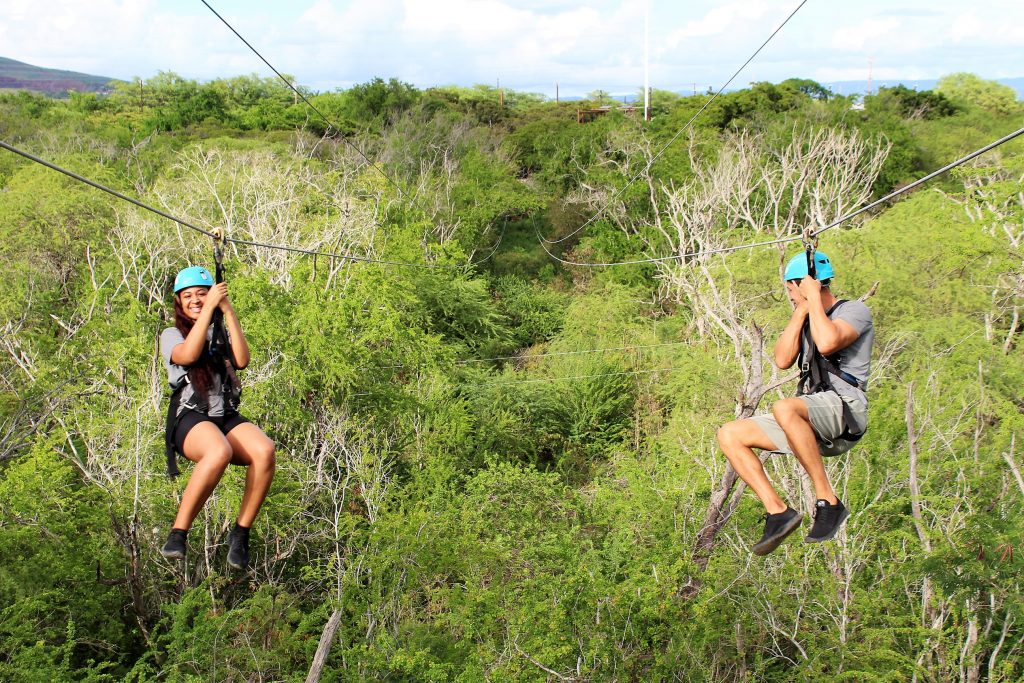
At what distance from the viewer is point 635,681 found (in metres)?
11.8

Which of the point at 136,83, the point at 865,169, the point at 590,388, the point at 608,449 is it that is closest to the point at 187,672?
the point at 608,449

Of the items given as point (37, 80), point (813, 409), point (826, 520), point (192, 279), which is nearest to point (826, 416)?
point (813, 409)

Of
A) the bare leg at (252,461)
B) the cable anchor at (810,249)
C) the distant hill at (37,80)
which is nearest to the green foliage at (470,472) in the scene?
the cable anchor at (810,249)

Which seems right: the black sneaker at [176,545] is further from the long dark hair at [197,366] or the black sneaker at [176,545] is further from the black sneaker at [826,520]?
the black sneaker at [826,520]

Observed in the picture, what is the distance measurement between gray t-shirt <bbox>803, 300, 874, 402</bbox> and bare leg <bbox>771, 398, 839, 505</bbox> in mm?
277

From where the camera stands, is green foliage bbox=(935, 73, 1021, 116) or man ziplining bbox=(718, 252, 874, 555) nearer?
man ziplining bbox=(718, 252, 874, 555)

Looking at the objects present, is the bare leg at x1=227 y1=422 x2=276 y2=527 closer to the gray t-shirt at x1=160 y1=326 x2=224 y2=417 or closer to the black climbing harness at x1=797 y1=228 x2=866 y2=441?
the gray t-shirt at x1=160 y1=326 x2=224 y2=417

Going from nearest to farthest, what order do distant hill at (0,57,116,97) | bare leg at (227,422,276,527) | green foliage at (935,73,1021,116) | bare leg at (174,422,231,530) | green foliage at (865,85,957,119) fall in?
bare leg at (174,422,231,530) → bare leg at (227,422,276,527) → green foliage at (865,85,957,119) → green foliage at (935,73,1021,116) → distant hill at (0,57,116,97)

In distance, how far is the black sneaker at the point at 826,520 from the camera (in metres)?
5.00

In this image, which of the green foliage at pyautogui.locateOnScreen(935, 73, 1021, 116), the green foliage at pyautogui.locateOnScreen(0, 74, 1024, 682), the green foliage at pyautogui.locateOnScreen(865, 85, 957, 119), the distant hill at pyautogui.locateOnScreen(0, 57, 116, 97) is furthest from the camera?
the distant hill at pyautogui.locateOnScreen(0, 57, 116, 97)

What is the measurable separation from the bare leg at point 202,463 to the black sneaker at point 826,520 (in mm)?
3244

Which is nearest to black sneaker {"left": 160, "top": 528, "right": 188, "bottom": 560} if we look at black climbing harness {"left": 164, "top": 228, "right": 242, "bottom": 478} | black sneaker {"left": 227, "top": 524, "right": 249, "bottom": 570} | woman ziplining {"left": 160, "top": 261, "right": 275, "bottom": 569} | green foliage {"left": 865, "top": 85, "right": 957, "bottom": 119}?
woman ziplining {"left": 160, "top": 261, "right": 275, "bottom": 569}

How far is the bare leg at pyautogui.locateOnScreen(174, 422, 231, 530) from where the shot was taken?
480 centimetres

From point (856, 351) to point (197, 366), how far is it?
3713 millimetres
